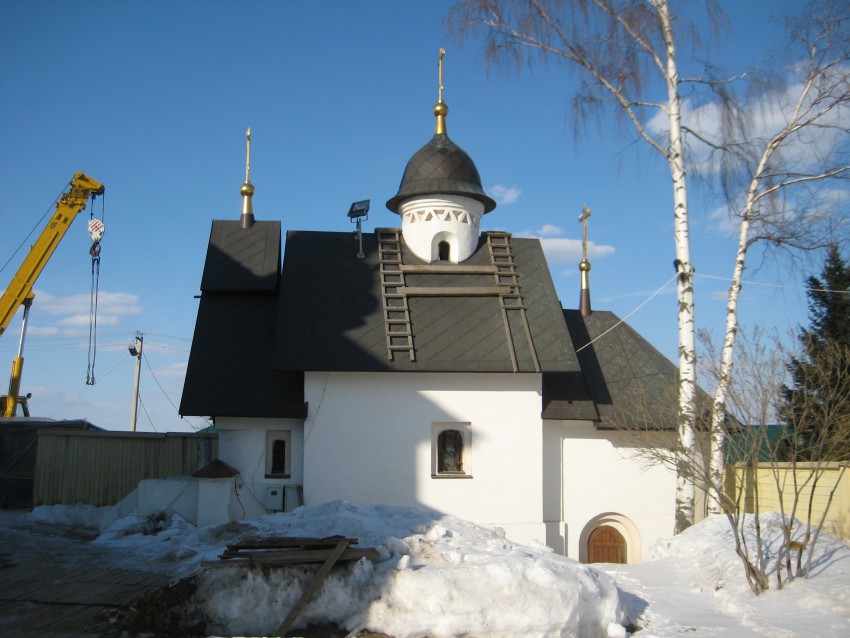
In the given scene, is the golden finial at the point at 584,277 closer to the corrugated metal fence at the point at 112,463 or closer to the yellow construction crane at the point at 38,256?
the corrugated metal fence at the point at 112,463

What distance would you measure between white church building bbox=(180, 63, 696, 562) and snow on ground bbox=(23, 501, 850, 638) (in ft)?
12.5

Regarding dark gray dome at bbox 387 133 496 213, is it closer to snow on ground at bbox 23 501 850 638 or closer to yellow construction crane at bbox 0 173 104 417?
snow on ground at bbox 23 501 850 638

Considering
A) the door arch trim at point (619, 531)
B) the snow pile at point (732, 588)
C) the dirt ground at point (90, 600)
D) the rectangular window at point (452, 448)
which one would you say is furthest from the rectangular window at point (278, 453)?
the snow pile at point (732, 588)

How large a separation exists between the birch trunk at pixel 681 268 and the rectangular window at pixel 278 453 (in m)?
7.59

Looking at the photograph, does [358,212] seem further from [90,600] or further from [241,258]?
[90,600]

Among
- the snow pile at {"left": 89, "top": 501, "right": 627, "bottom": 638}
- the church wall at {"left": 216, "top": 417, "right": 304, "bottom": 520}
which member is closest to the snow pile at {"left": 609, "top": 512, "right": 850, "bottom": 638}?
the snow pile at {"left": 89, "top": 501, "right": 627, "bottom": 638}

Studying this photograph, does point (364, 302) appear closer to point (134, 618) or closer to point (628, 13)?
point (628, 13)

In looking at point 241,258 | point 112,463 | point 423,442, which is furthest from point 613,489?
point 112,463

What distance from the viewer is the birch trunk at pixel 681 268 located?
15219mm

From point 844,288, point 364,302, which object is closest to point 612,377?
point 364,302

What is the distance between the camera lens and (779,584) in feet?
33.2

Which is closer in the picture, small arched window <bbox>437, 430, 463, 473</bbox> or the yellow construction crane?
small arched window <bbox>437, 430, 463, 473</bbox>

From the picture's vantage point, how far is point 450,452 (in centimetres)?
1661

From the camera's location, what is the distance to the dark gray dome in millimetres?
19109
